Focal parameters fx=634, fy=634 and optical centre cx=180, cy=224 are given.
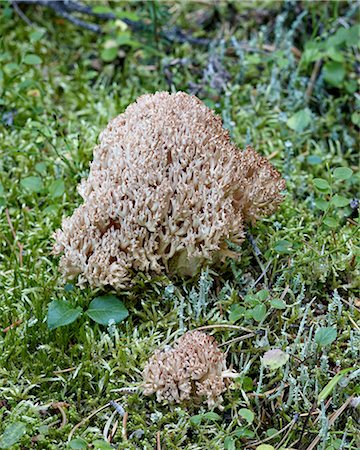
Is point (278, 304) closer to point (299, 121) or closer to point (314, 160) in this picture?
point (314, 160)

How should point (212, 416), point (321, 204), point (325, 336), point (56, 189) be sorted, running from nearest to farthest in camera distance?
point (212, 416) < point (325, 336) < point (321, 204) < point (56, 189)

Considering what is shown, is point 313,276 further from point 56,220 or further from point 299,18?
point 299,18

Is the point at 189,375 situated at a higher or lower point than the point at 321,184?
lower

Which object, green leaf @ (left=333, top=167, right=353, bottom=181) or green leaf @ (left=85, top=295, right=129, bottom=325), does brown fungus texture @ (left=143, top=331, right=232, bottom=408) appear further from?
green leaf @ (left=333, top=167, right=353, bottom=181)

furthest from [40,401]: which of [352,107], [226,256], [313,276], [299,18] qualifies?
[299,18]

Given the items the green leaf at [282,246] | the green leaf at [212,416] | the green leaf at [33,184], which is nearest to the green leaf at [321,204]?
the green leaf at [282,246]

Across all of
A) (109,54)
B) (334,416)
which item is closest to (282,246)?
Answer: (334,416)

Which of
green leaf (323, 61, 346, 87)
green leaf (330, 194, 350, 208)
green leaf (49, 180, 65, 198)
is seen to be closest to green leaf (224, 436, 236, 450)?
green leaf (330, 194, 350, 208)

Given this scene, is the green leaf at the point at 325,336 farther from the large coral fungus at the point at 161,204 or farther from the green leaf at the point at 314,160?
the green leaf at the point at 314,160
